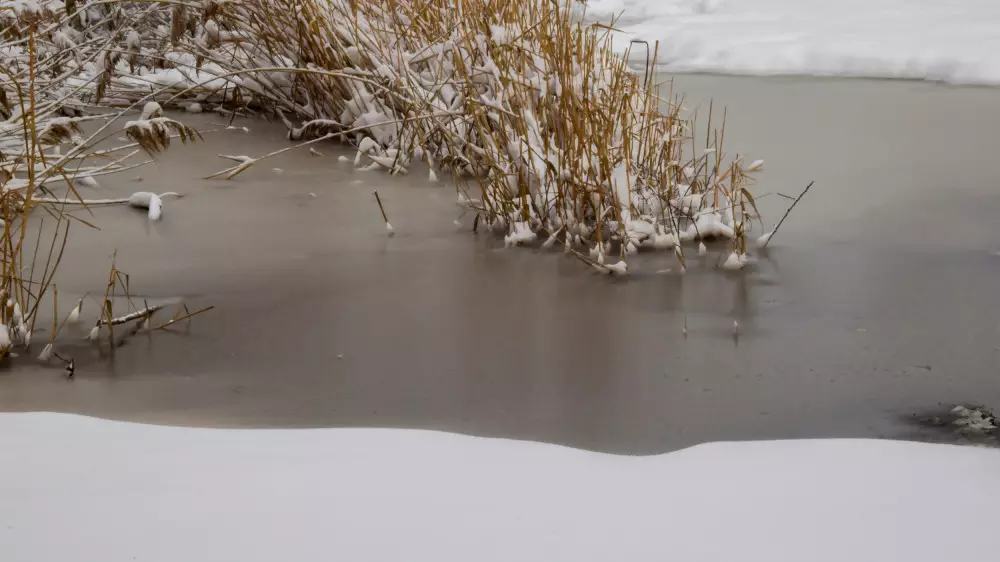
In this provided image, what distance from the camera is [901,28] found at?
709 centimetres

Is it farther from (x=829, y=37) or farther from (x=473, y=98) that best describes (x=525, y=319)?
(x=829, y=37)

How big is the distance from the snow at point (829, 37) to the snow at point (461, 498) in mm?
3920

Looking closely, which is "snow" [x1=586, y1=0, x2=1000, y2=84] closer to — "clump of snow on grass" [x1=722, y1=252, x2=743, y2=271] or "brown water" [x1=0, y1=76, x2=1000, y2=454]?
"brown water" [x1=0, y1=76, x2=1000, y2=454]

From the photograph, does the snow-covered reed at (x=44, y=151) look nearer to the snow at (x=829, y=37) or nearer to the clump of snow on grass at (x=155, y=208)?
the clump of snow on grass at (x=155, y=208)

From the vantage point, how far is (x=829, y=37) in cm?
687

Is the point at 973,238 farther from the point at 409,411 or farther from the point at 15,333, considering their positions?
the point at 15,333

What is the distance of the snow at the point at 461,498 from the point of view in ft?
4.40

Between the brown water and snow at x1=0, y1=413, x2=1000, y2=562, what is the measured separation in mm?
161

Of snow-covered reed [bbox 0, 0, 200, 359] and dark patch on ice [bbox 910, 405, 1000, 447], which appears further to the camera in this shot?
snow-covered reed [bbox 0, 0, 200, 359]

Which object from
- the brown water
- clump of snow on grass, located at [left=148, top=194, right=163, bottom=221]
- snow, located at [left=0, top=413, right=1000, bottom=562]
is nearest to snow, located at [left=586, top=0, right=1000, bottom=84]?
the brown water

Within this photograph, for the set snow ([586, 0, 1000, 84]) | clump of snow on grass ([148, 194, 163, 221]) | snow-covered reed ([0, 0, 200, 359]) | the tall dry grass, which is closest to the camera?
snow-covered reed ([0, 0, 200, 359])

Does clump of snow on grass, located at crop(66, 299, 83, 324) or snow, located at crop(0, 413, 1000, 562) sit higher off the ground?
snow, located at crop(0, 413, 1000, 562)

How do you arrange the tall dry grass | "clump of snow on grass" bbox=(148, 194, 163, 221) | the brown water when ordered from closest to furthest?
the brown water, the tall dry grass, "clump of snow on grass" bbox=(148, 194, 163, 221)

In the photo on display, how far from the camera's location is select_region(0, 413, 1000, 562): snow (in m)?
1.34
